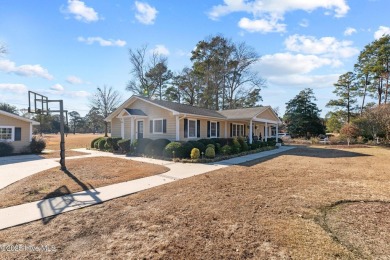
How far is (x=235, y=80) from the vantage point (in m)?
37.1

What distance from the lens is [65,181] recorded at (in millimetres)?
7875

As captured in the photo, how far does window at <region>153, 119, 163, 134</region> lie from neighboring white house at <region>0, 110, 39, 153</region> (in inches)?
364

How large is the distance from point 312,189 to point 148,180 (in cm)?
527

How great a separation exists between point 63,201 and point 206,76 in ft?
103

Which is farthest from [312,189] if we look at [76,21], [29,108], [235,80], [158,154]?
[235,80]

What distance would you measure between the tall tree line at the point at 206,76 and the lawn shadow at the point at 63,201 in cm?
3017

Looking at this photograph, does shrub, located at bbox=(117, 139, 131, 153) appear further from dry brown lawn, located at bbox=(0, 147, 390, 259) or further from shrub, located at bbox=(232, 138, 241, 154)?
dry brown lawn, located at bbox=(0, 147, 390, 259)

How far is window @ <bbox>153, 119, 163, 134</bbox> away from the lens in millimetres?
17766

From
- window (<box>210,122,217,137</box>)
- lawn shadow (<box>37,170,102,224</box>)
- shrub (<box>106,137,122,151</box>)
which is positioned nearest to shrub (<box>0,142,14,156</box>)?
shrub (<box>106,137,122,151</box>)

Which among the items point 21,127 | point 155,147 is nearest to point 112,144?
point 155,147

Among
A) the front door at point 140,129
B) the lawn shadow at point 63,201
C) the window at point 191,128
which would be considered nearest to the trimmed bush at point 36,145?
the front door at point 140,129

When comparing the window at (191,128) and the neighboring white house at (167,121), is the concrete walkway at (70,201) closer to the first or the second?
the neighboring white house at (167,121)

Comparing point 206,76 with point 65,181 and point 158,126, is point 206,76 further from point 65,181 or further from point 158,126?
point 65,181

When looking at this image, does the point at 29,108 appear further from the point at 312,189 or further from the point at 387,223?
the point at 387,223
